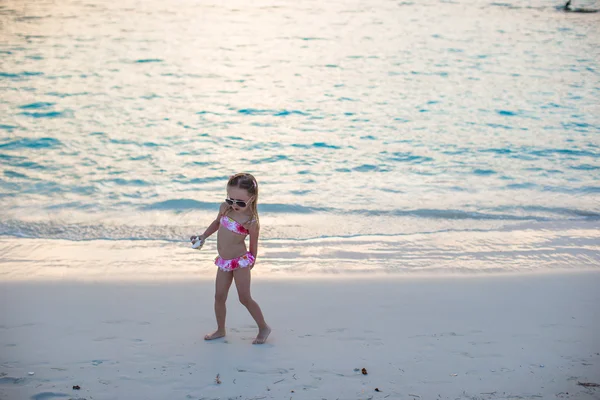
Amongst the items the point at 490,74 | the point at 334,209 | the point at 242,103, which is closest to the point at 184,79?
the point at 242,103

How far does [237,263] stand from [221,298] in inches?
10.8

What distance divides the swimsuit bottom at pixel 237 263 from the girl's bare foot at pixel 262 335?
0.45 meters

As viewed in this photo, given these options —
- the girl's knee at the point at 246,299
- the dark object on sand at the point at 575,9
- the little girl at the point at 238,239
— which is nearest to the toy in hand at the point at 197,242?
the little girl at the point at 238,239

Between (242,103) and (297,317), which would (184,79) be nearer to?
(242,103)

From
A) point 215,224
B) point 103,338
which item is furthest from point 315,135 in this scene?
point 103,338

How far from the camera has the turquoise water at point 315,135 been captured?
729cm

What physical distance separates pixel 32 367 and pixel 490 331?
287 cm

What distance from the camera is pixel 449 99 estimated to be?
16344 mm

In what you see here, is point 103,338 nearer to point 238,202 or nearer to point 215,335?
point 215,335

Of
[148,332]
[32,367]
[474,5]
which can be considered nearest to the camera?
[32,367]

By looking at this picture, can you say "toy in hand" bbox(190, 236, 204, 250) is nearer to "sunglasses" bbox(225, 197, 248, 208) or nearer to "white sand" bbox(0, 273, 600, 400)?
"sunglasses" bbox(225, 197, 248, 208)

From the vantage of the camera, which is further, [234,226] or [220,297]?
[220,297]

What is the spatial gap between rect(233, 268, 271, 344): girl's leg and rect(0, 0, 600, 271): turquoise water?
172 cm

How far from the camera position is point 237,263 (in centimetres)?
404
